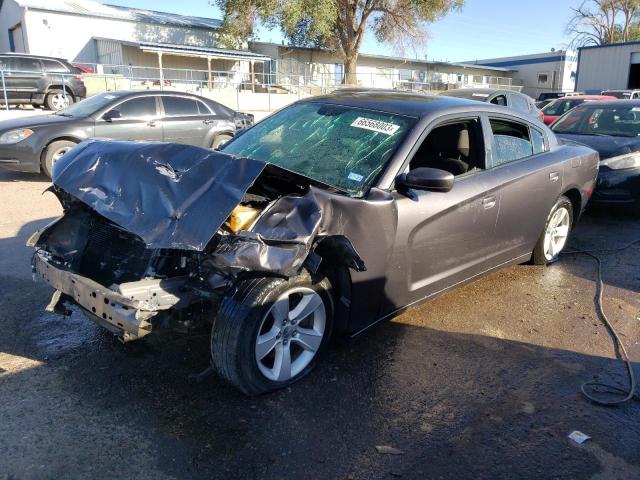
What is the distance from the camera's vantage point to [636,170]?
23.4ft

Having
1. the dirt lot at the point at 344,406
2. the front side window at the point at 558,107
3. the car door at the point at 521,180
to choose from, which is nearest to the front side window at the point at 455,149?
the car door at the point at 521,180

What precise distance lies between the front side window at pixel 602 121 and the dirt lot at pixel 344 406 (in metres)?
4.89

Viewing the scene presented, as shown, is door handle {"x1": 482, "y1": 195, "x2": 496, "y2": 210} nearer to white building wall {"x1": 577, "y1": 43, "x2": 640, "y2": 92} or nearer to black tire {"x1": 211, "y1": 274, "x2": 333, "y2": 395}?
black tire {"x1": 211, "y1": 274, "x2": 333, "y2": 395}

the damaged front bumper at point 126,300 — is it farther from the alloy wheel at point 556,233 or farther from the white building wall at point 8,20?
the white building wall at point 8,20

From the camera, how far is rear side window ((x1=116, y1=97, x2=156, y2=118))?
30.5ft

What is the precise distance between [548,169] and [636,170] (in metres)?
3.21

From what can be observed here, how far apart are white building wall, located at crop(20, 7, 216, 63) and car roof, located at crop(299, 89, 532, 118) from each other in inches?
1154

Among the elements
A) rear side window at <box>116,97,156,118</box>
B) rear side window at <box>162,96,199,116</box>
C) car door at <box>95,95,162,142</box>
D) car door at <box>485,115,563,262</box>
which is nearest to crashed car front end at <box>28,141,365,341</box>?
car door at <box>485,115,563,262</box>

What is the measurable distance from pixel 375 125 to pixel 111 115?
6.75 meters

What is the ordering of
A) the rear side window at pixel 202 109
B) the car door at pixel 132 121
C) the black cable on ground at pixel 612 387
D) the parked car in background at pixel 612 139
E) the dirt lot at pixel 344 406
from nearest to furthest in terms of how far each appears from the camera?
the dirt lot at pixel 344 406 < the black cable on ground at pixel 612 387 < the parked car in background at pixel 612 139 < the car door at pixel 132 121 < the rear side window at pixel 202 109

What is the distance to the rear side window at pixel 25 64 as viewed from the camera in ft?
53.4

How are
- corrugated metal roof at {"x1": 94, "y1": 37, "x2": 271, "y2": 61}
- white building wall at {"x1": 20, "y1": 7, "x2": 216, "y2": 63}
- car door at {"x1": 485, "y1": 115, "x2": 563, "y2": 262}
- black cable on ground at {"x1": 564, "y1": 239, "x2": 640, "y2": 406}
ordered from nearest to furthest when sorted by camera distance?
black cable on ground at {"x1": 564, "y1": 239, "x2": 640, "y2": 406}
car door at {"x1": 485, "y1": 115, "x2": 563, "y2": 262}
corrugated metal roof at {"x1": 94, "y1": 37, "x2": 271, "y2": 61}
white building wall at {"x1": 20, "y1": 7, "x2": 216, "y2": 63}

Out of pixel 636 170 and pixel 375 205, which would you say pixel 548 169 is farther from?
pixel 636 170

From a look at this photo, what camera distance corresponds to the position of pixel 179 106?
33.1ft
